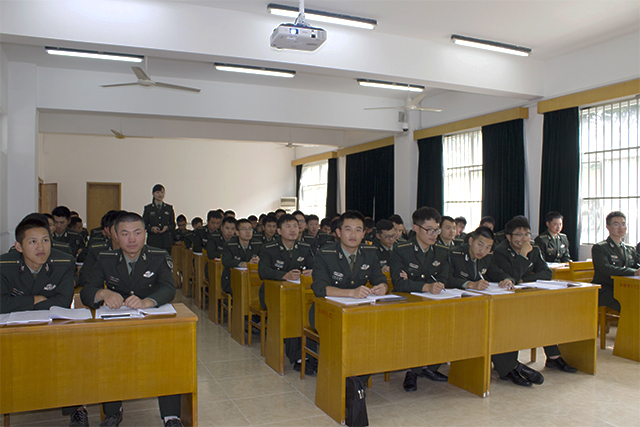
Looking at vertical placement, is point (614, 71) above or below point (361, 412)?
above

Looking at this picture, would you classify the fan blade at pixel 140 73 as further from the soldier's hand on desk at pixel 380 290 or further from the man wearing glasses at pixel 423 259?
the soldier's hand on desk at pixel 380 290

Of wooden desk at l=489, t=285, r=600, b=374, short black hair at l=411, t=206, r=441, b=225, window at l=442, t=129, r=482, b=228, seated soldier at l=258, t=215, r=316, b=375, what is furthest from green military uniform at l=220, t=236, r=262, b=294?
window at l=442, t=129, r=482, b=228

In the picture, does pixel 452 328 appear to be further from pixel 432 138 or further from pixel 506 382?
pixel 432 138

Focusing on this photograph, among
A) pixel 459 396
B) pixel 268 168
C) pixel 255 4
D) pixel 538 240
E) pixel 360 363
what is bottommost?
pixel 459 396

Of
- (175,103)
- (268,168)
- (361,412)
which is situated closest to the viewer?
(361,412)

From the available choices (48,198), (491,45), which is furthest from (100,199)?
(491,45)

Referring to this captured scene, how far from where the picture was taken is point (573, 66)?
7367 mm

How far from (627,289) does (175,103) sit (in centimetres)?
750

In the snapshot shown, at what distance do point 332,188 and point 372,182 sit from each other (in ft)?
7.63

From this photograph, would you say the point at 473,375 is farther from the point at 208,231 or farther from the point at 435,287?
the point at 208,231

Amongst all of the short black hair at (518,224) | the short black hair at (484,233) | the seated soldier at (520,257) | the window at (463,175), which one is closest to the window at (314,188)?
the window at (463,175)

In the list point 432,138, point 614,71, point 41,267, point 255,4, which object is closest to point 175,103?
point 255,4

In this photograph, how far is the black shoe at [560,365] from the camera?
4.09m

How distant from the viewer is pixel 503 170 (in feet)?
28.1
